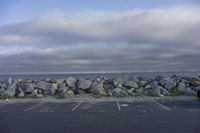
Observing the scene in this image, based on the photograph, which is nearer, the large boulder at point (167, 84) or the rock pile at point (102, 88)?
the rock pile at point (102, 88)

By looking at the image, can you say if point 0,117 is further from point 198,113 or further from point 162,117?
point 198,113

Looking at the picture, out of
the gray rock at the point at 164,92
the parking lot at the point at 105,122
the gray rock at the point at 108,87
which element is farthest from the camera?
the gray rock at the point at 108,87

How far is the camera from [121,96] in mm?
31734

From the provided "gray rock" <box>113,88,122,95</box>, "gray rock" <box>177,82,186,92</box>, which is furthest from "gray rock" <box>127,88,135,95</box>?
"gray rock" <box>177,82,186,92</box>

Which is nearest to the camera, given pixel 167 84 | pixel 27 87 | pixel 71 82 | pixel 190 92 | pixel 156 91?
pixel 190 92

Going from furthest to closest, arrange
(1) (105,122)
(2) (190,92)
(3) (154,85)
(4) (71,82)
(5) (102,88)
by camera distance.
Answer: (4) (71,82), (3) (154,85), (5) (102,88), (2) (190,92), (1) (105,122)

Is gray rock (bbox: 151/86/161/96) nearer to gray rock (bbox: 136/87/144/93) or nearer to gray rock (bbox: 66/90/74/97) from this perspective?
gray rock (bbox: 136/87/144/93)

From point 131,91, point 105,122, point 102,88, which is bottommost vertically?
point 105,122

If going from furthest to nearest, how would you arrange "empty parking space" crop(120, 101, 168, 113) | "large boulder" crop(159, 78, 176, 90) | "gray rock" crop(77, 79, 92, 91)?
"large boulder" crop(159, 78, 176, 90) → "gray rock" crop(77, 79, 92, 91) → "empty parking space" crop(120, 101, 168, 113)

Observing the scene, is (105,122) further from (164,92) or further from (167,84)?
(167,84)

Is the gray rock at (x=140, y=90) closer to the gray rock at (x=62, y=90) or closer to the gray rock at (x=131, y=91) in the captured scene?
the gray rock at (x=131, y=91)

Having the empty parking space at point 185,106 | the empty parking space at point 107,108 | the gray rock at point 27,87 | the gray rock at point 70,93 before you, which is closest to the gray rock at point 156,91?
the empty parking space at point 185,106

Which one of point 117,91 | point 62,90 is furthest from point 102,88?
point 62,90

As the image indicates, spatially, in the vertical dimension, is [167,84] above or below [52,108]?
above
